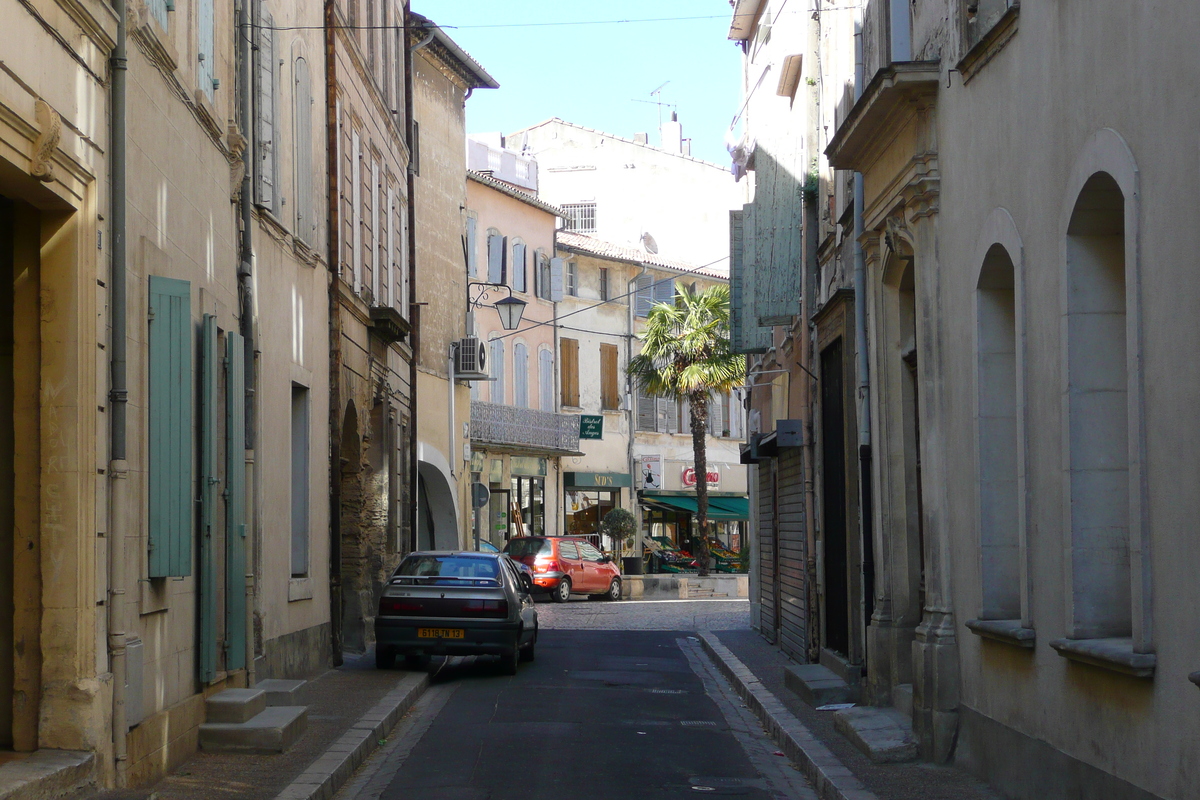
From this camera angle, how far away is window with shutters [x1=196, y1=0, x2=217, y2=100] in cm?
1149

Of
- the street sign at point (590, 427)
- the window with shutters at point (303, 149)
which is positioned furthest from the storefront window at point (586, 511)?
the window with shutters at point (303, 149)

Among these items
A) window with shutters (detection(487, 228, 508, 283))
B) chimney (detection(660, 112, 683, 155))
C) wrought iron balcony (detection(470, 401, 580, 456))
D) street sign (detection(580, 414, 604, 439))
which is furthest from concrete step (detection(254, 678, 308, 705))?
chimney (detection(660, 112, 683, 155))

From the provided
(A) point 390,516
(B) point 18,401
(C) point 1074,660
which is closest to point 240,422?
(B) point 18,401

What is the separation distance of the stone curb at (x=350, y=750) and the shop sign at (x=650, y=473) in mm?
36139

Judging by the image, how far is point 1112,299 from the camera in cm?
777

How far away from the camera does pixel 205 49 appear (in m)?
11.8

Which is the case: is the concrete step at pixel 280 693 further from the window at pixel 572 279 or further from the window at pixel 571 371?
the window at pixel 572 279

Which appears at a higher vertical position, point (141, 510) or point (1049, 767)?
point (141, 510)

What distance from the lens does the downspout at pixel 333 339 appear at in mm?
18109

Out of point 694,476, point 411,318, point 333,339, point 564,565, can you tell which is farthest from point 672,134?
point 333,339

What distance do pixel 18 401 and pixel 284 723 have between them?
146 inches

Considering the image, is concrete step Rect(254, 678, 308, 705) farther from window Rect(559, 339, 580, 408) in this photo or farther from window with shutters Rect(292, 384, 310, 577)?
window Rect(559, 339, 580, 408)

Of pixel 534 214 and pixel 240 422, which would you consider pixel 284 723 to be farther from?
pixel 534 214

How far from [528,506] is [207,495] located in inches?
1394
